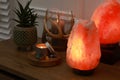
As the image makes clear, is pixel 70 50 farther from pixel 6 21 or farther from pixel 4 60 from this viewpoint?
pixel 6 21

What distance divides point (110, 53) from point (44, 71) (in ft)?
0.94

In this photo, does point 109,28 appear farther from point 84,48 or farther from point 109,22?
point 84,48

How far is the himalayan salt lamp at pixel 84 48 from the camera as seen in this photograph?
0.94m

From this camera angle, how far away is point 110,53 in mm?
1072

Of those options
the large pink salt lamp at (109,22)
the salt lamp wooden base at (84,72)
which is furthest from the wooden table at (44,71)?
the large pink salt lamp at (109,22)

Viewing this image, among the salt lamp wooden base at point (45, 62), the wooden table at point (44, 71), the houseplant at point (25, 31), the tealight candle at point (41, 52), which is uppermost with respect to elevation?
the houseplant at point (25, 31)

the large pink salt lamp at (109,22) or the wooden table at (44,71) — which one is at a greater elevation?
the large pink salt lamp at (109,22)

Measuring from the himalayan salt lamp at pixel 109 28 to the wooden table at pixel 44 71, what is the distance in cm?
5

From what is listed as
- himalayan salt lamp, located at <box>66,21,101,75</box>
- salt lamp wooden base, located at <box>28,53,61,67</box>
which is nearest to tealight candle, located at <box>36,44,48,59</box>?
salt lamp wooden base, located at <box>28,53,61,67</box>

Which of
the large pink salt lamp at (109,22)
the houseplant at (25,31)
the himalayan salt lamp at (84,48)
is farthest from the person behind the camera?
the houseplant at (25,31)

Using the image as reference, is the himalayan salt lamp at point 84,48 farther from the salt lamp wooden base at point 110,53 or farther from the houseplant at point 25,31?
the houseplant at point 25,31

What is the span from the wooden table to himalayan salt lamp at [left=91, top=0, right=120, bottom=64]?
0.05 m

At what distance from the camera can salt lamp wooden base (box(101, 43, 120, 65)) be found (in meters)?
1.08

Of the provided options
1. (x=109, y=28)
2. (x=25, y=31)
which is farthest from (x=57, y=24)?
(x=109, y=28)
